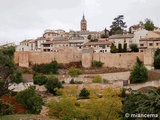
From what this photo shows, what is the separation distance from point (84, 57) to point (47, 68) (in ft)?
16.8

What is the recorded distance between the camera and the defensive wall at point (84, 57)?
4356 cm

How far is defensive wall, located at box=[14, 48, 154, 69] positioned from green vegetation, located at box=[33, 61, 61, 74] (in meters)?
1.57

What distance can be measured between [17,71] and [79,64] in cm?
2546

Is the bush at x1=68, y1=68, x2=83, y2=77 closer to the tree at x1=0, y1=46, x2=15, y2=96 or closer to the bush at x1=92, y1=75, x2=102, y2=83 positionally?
the bush at x1=92, y1=75, x2=102, y2=83

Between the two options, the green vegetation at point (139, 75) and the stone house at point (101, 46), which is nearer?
the green vegetation at point (139, 75)

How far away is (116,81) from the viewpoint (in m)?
38.2

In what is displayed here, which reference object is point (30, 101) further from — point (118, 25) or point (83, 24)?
point (83, 24)

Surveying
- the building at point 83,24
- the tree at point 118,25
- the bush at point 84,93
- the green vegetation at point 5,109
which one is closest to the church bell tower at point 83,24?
the building at point 83,24

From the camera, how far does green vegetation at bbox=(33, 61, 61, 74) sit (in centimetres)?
4391

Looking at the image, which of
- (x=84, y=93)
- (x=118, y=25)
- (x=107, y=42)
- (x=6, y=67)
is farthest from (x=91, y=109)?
(x=118, y=25)

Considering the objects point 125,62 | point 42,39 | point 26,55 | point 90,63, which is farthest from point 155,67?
point 42,39

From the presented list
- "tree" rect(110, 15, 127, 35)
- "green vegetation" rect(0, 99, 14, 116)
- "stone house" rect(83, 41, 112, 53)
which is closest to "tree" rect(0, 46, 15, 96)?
"green vegetation" rect(0, 99, 14, 116)

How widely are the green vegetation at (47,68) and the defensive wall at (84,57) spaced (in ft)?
5.14

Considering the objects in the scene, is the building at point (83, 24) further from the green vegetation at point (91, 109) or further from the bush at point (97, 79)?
the green vegetation at point (91, 109)
